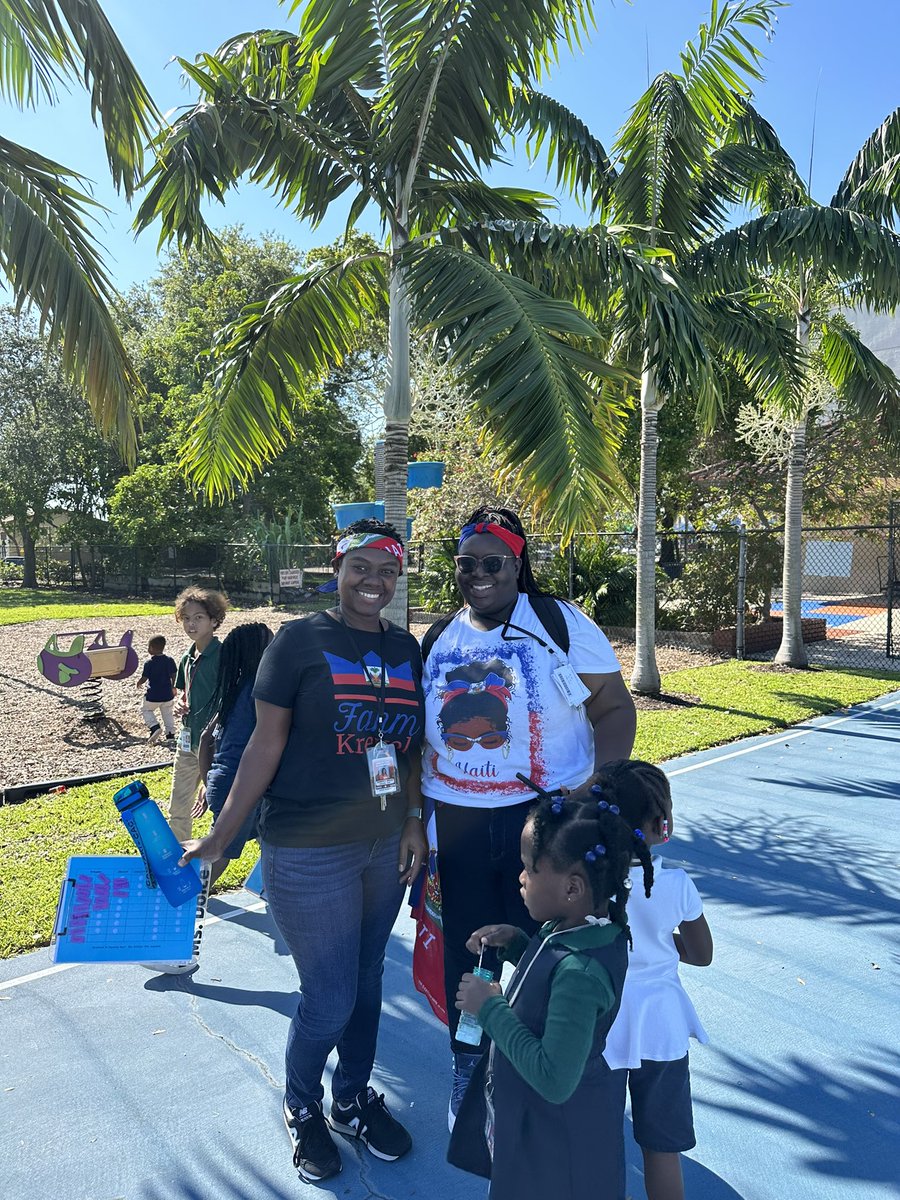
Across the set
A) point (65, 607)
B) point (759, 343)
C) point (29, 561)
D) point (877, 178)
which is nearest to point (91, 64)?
point (759, 343)

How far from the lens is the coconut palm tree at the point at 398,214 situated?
5.03 m

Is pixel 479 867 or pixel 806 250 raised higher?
pixel 806 250

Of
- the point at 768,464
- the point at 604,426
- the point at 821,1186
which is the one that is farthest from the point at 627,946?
the point at 768,464

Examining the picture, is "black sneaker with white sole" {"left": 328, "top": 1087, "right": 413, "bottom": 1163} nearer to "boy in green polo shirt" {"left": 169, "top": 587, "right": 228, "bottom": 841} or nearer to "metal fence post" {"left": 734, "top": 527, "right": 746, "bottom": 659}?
"boy in green polo shirt" {"left": 169, "top": 587, "right": 228, "bottom": 841}

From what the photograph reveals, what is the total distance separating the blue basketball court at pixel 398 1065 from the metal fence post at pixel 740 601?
8848 mm

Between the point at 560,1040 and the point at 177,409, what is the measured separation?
2770 centimetres

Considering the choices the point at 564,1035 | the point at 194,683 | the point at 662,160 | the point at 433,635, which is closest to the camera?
the point at 564,1035

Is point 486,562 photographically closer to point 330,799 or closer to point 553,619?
point 553,619

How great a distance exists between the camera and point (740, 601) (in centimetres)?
1380

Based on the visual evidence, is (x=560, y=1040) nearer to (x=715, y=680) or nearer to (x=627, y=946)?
(x=627, y=946)

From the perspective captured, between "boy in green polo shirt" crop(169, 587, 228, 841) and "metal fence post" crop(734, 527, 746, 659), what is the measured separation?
10.6 metres

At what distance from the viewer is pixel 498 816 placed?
266 cm

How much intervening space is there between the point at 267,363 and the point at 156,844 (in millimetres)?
4971

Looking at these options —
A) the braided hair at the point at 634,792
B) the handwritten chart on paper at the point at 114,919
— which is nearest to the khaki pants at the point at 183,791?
the handwritten chart on paper at the point at 114,919
